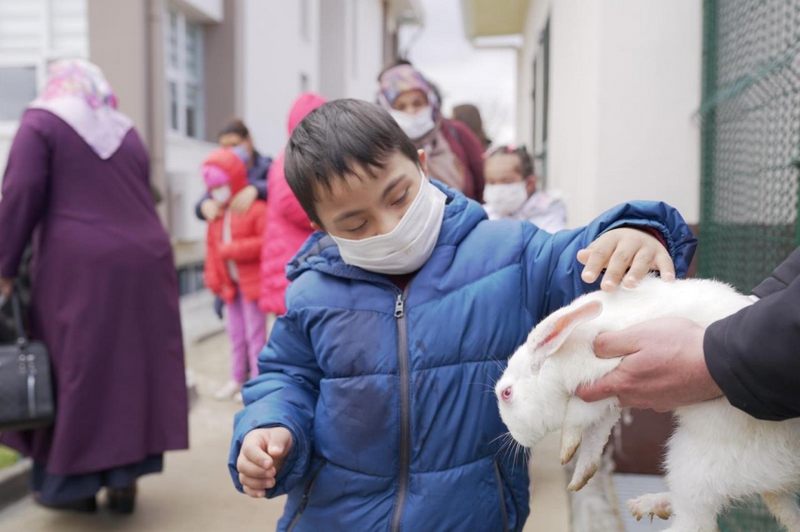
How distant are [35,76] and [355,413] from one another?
8.28 m

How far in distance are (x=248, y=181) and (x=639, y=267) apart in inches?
180

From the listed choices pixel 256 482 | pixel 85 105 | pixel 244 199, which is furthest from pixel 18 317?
pixel 256 482

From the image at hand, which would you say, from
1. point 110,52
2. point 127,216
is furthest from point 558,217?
point 110,52

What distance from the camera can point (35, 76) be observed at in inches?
340

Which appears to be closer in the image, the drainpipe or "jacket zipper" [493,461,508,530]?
"jacket zipper" [493,461,508,530]

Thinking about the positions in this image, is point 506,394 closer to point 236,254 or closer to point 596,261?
point 596,261

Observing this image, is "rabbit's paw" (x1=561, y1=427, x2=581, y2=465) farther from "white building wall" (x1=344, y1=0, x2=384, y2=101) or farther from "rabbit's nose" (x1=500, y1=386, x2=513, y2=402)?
"white building wall" (x1=344, y1=0, x2=384, y2=101)

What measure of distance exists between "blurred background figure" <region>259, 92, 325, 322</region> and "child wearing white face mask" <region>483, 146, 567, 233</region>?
94cm

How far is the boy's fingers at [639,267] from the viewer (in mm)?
1176

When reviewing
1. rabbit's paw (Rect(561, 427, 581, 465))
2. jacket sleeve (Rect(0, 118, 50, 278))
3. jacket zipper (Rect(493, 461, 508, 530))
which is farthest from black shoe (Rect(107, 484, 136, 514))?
rabbit's paw (Rect(561, 427, 581, 465))

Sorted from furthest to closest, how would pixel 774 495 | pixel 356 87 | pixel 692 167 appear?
pixel 356 87 < pixel 692 167 < pixel 774 495

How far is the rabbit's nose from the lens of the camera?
1.20 m

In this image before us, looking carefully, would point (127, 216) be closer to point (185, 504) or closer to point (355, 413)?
point (185, 504)

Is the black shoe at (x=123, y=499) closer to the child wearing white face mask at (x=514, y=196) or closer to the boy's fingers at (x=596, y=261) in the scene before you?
the child wearing white face mask at (x=514, y=196)
